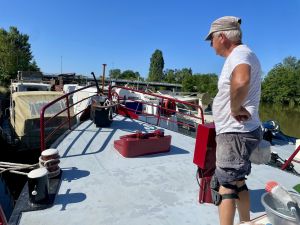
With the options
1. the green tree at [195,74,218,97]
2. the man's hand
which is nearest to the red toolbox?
the man's hand

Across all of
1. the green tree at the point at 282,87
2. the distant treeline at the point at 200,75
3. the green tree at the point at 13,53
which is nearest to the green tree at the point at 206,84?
the distant treeline at the point at 200,75

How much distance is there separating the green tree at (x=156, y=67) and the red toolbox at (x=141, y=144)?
11454cm

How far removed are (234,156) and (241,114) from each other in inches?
14.5

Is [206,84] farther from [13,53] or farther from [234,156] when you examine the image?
[234,156]

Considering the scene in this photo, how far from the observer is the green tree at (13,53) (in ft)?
189

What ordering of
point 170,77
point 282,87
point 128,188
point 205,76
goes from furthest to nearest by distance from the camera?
point 170,77 → point 205,76 → point 282,87 → point 128,188

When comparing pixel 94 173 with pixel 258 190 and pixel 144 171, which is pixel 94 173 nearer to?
pixel 144 171

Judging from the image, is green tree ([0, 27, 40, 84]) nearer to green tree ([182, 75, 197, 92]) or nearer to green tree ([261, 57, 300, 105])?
green tree ([182, 75, 197, 92])

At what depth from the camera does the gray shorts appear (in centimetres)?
239

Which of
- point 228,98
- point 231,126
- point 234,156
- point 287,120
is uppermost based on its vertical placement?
point 228,98

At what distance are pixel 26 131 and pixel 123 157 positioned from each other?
295 inches

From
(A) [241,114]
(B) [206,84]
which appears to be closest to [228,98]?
(A) [241,114]

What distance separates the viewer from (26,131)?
1132 cm

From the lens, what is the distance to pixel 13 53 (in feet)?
196
